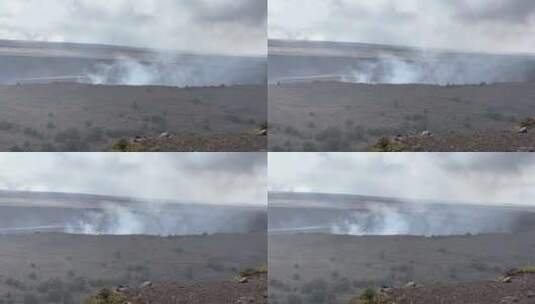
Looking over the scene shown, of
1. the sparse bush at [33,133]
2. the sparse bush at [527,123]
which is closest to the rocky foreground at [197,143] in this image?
the sparse bush at [33,133]

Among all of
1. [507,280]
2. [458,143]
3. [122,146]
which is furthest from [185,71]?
[507,280]

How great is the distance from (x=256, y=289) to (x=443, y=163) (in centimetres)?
239

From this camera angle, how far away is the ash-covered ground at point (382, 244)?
9.18 m

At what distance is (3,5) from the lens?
896 cm

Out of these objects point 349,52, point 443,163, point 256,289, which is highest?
point 349,52

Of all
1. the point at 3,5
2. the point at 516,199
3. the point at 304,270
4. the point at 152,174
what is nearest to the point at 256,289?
the point at 304,270

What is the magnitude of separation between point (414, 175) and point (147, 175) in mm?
2810

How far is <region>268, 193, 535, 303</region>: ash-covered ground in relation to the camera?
9180mm

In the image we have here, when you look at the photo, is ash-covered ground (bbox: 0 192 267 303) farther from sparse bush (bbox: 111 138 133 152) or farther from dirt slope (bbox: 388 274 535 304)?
dirt slope (bbox: 388 274 535 304)

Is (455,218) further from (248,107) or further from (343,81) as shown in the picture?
(248,107)

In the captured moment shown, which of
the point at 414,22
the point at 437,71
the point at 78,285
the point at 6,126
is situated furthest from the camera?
the point at 437,71

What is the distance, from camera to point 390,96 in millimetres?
9430

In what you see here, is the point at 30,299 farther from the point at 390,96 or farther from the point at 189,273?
the point at 390,96

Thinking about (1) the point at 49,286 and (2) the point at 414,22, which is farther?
(2) the point at 414,22
